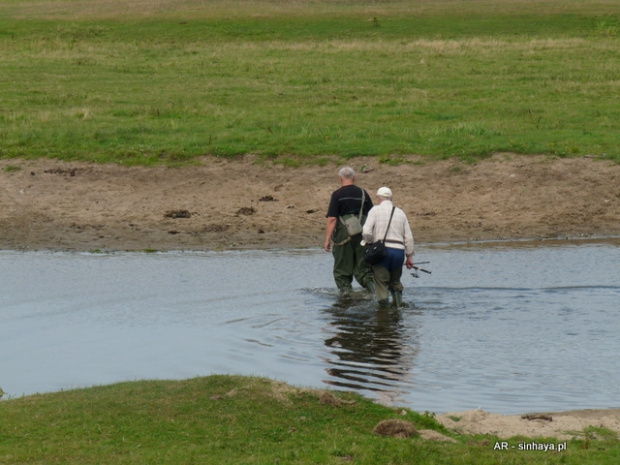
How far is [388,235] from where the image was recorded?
13016 millimetres

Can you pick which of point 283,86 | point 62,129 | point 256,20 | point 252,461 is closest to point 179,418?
point 252,461

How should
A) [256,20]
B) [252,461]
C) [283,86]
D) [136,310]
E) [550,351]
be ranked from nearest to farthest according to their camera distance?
[252,461]
[550,351]
[136,310]
[283,86]
[256,20]

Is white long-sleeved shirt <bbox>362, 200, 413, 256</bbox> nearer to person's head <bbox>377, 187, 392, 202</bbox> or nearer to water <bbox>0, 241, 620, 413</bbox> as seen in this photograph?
person's head <bbox>377, 187, 392, 202</bbox>

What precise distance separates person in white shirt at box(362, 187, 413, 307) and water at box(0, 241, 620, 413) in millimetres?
534

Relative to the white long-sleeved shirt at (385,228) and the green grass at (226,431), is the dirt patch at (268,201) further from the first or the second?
the green grass at (226,431)

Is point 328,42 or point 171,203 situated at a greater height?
point 328,42

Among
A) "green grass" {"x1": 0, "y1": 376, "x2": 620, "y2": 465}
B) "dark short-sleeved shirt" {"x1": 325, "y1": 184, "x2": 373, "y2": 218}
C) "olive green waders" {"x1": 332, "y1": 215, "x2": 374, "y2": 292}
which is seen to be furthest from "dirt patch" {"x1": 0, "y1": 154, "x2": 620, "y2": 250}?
"green grass" {"x1": 0, "y1": 376, "x2": 620, "y2": 465}

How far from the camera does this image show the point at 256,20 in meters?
47.5

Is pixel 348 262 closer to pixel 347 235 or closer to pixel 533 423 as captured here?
pixel 347 235

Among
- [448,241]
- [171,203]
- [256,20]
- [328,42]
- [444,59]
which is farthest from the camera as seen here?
[256,20]

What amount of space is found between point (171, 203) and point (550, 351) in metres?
9.74

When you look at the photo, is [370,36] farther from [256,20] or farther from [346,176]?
[346,176]

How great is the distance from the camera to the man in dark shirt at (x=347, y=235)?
14047 mm

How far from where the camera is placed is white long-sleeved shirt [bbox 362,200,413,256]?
1298cm
